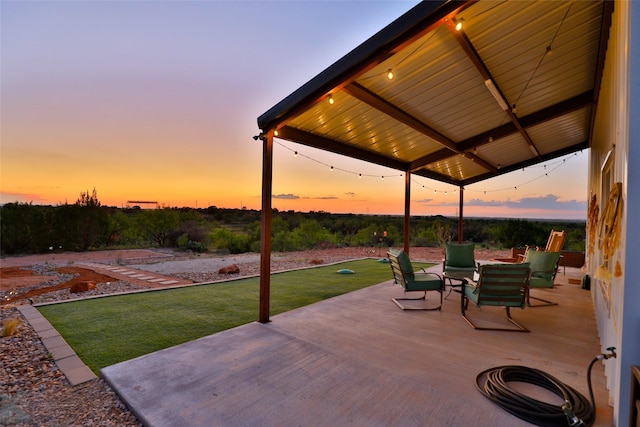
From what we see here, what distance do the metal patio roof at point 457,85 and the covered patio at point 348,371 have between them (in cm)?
281

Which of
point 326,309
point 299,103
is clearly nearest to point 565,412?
point 326,309

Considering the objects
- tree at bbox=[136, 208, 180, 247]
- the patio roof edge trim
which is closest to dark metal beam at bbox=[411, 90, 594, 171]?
the patio roof edge trim

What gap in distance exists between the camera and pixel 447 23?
2.90 m

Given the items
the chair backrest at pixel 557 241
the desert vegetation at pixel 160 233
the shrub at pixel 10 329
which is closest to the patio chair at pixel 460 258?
the chair backrest at pixel 557 241

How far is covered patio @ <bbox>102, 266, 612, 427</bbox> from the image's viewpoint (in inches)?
81.1

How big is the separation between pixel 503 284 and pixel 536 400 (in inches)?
74.8

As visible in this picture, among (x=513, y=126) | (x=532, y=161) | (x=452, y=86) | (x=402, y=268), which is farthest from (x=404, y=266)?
(x=532, y=161)

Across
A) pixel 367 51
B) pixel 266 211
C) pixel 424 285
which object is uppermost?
pixel 367 51

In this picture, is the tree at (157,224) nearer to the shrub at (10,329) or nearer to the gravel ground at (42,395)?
the shrub at (10,329)

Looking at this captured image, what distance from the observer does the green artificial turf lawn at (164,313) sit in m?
3.22

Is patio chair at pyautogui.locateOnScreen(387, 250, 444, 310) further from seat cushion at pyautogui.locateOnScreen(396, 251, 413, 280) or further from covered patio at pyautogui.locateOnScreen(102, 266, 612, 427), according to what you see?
covered patio at pyautogui.locateOnScreen(102, 266, 612, 427)

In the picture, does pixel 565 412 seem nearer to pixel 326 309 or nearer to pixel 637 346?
pixel 637 346

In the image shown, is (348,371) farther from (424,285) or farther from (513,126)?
(513,126)

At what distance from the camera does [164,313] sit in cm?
432
